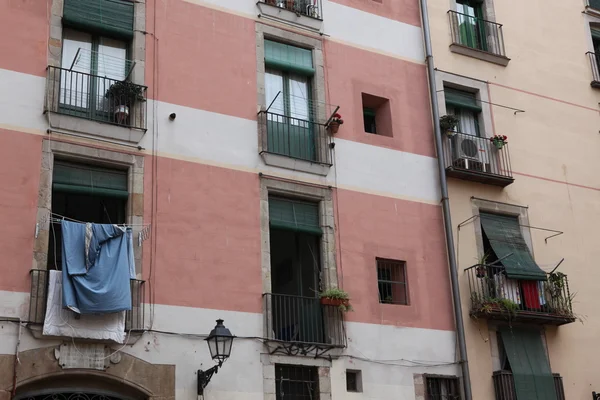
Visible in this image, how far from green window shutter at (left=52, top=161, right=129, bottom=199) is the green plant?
24.7ft

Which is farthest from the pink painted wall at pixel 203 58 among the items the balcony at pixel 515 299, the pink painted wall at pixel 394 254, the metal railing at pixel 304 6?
the balcony at pixel 515 299

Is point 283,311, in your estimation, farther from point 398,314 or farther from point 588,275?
Answer: point 588,275

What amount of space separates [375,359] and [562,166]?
7709 mm

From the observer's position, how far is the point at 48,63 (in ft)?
52.2

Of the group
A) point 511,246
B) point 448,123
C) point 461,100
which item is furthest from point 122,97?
point 511,246

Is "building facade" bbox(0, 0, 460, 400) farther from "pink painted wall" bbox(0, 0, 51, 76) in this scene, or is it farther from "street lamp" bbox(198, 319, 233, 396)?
"street lamp" bbox(198, 319, 233, 396)

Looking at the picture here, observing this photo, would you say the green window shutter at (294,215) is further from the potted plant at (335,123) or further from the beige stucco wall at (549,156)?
the beige stucco wall at (549,156)

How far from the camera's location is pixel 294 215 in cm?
1766

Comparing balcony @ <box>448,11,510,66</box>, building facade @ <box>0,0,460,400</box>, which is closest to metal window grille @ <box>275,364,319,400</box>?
building facade @ <box>0,0,460,400</box>

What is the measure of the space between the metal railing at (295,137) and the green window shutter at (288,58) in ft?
3.91

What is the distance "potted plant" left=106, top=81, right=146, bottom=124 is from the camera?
16281 mm

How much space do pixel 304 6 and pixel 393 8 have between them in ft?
7.87

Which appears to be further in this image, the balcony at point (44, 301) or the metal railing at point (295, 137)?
the metal railing at point (295, 137)

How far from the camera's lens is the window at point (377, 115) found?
773 inches
